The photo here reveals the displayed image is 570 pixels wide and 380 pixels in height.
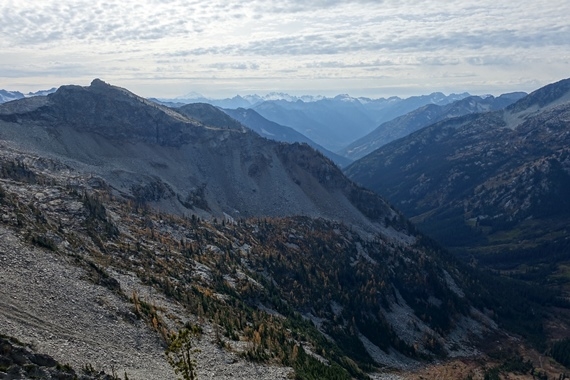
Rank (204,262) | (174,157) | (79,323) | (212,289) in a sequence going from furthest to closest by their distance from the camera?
(174,157), (204,262), (212,289), (79,323)

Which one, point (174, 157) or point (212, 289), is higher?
point (174, 157)

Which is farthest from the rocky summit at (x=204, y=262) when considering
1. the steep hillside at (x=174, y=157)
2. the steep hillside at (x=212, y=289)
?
the steep hillside at (x=174, y=157)

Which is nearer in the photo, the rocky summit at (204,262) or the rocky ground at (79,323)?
the rocky ground at (79,323)

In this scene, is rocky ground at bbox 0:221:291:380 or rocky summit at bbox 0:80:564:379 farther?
rocky summit at bbox 0:80:564:379

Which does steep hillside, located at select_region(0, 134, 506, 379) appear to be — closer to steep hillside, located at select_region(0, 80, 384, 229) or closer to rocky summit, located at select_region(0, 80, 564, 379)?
rocky summit, located at select_region(0, 80, 564, 379)

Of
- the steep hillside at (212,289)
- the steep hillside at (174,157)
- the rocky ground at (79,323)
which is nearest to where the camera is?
the rocky ground at (79,323)

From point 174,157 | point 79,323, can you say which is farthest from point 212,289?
point 174,157

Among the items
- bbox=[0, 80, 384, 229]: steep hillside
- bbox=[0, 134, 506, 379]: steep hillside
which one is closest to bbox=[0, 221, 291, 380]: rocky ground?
bbox=[0, 134, 506, 379]: steep hillside

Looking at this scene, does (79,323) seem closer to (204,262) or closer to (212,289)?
(212,289)

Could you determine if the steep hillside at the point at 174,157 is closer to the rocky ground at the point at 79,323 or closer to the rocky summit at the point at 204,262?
the rocky summit at the point at 204,262

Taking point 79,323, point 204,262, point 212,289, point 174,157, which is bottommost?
point 212,289

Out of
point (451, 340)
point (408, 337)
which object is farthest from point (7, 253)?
point (451, 340)

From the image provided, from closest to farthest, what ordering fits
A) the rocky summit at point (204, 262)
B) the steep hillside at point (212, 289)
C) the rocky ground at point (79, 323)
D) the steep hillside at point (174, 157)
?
the rocky ground at point (79, 323) < the steep hillside at point (212, 289) < the rocky summit at point (204, 262) < the steep hillside at point (174, 157)

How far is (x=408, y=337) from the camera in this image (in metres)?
103
